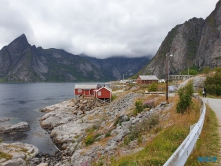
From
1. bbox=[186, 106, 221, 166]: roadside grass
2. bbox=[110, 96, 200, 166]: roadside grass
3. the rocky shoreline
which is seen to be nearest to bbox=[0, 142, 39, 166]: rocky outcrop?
the rocky shoreline

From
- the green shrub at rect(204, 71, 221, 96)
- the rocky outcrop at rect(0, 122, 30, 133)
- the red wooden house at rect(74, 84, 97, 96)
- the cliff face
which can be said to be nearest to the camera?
the green shrub at rect(204, 71, 221, 96)

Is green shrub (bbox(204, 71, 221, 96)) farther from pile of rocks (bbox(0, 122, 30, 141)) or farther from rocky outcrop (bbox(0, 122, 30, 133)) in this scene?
rocky outcrop (bbox(0, 122, 30, 133))

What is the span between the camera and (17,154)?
25656mm

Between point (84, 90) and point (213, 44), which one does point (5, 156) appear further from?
point (213, 44)

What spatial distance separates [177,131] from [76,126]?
31107 mm

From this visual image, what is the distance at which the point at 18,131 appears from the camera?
136 ft

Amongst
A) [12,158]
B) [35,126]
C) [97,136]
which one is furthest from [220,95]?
[35,126]

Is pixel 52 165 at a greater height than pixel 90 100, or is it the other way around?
pixel 90 100

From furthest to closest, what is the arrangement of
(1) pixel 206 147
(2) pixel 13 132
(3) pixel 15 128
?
(3) pixel 15 128
(2) pixel 13 132
(1) pixel 206 147

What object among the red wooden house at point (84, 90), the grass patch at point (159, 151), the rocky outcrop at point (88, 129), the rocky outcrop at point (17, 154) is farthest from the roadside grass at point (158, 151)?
the red wooden house at point (84, 90)

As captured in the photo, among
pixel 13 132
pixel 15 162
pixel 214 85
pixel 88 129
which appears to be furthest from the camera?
pixel 13 132

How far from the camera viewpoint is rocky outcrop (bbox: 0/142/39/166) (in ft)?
75.3

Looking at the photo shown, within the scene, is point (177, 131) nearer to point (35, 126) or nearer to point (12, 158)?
point (12, 158)

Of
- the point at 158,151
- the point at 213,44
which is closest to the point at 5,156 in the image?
the point at 158,151
